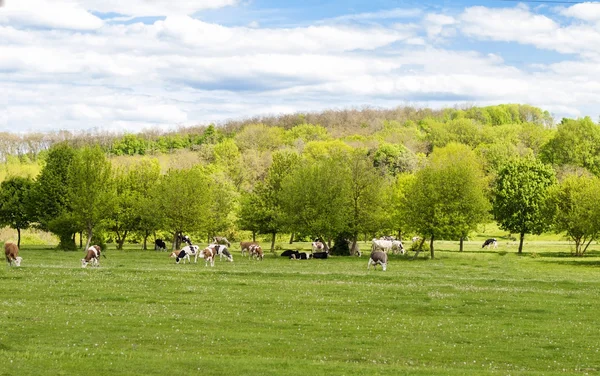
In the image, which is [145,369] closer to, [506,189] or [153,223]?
[153,223]

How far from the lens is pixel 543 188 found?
94.8m

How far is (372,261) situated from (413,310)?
25.6 m

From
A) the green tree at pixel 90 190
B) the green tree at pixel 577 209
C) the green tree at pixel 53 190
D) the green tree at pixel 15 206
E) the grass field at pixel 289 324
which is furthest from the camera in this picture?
the green tree at pixel 15 206

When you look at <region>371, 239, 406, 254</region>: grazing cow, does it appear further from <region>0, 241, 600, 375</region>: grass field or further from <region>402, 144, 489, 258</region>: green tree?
<region>0, 241, 600, 375</region>: grass field

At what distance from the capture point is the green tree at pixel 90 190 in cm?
8038

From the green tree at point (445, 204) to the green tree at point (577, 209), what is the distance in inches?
424

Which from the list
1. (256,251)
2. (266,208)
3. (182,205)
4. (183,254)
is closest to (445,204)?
(266,208)

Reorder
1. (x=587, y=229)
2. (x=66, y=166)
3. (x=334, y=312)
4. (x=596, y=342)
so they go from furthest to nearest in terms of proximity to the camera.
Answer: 1. (x=66, y=166)
2. (x=587, y=229)
3. (x=334, y=312)
4. (x=596, y=342)

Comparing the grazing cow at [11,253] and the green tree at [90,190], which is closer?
the grazing cow at [11,253]

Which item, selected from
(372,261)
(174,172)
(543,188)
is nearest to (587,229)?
(543,188)

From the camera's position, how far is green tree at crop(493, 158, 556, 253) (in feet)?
303

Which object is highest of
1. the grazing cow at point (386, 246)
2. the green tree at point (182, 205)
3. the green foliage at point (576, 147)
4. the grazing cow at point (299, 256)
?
the green foliage at point (576, 147)

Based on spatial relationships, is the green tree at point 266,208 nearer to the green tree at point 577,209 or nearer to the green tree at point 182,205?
the green tree at point 182,205

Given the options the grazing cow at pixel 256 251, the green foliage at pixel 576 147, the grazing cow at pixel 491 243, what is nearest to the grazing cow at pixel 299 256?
the grazing cow at pixel 256 251
